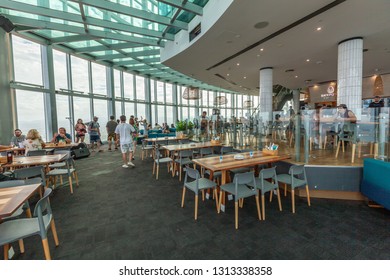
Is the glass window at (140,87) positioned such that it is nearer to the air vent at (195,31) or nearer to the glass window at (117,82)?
the glass window at (117,82)

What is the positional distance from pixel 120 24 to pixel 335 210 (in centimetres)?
765

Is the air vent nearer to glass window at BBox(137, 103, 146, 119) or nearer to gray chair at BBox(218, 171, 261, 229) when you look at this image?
gray chair at BBox(218, 171, 261, 229)

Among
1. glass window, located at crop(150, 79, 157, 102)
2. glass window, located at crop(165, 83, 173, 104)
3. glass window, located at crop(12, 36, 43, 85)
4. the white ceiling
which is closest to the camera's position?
the white ceiling

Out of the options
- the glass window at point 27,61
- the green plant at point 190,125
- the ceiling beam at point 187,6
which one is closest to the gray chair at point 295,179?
the ceiling beam at point 187,6

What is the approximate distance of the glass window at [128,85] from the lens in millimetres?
12655

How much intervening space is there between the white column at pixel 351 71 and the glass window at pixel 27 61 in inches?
456

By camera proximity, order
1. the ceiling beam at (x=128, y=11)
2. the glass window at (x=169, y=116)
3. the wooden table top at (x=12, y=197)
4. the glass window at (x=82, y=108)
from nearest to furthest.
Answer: the wooden table top at (x=12, y=197), the ceiling beam at (x=128, y=11), the glass window at (x=82, y=108), the glass window at (x=169, y=116)

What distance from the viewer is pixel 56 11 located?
17.4ft

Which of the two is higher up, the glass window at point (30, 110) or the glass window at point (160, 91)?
the glass window at point (160, 91)

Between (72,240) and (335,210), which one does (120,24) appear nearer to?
(72,240)

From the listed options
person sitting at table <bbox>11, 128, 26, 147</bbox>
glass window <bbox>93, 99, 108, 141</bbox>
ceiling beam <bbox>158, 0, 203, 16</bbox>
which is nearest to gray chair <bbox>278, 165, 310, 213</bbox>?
ceiling beam <bbox>158, 0, 203, 16</bbox>

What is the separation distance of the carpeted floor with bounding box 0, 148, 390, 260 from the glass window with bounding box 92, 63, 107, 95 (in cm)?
842

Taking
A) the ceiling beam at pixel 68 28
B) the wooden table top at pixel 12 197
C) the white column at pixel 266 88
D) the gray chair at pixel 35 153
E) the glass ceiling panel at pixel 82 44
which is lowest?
the wooden table top at pixel 12 197

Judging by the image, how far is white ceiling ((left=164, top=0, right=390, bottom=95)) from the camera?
4.30 metres
